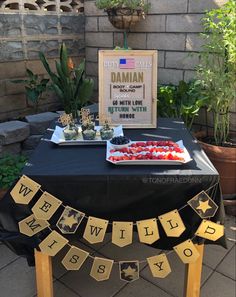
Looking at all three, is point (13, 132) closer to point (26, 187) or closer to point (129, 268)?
point (26, 187)

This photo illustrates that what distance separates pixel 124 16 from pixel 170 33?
50 centimetres

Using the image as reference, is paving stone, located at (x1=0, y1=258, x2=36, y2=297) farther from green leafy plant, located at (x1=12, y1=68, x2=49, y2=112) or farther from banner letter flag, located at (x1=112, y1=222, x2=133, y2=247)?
green leafy plant, located at (x1=12, y1=68, x2=49, y2=112)

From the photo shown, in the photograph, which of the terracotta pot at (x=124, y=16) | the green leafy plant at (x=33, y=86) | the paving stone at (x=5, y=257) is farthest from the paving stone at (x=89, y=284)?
the terracotta pot at (x=124, y=16)

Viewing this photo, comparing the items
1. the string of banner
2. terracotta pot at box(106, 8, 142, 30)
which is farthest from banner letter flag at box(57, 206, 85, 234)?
terracotta pot at box(106, 8, 142, 30)

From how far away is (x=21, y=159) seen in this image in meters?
2.74

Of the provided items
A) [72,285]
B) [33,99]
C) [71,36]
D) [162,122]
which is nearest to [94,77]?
[71,36]

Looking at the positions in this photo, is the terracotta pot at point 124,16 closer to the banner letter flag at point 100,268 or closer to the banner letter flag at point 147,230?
the banner letter flag at point 147,230

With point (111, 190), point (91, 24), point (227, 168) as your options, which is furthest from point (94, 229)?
point (91, 24)

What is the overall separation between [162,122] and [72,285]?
1.17m

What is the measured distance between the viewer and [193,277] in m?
1.57

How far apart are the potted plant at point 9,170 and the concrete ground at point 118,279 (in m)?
0.49

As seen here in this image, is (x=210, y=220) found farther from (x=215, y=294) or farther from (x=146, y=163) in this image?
(x=215, y=294)

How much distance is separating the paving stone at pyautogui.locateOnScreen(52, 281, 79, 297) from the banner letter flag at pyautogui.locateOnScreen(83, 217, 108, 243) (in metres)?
0.63

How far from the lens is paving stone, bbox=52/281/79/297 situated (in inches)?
71.8
